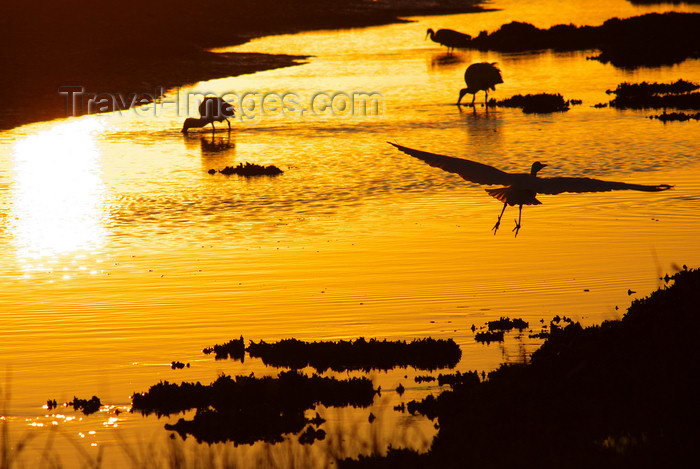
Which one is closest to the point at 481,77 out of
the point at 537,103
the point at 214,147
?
the point at 537,103

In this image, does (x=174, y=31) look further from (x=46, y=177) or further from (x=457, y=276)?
(x=457, y=276)

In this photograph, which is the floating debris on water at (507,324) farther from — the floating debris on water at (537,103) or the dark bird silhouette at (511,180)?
the floating debris on water at (537,103)

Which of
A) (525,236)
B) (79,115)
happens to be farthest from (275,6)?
(525,236)

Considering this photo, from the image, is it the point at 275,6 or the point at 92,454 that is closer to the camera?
the point at 92,454

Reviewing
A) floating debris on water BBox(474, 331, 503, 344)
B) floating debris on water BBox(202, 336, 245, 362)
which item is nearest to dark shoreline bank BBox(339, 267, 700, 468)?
floating debris on water BBox(474, 331, 503, 344)

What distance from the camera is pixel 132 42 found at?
56844 mm

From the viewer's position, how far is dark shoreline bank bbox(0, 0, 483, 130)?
39156 mm

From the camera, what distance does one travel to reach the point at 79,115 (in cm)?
3341

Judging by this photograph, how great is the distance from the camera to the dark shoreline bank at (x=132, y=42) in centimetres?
3916

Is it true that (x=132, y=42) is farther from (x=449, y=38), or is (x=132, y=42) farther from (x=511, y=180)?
(x=511, y=180)

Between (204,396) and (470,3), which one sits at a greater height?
(470,3)

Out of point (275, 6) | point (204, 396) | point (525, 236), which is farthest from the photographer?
point (275, 6)


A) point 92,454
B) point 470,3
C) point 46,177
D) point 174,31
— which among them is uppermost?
point 470,3

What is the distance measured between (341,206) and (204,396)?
9325 mm
